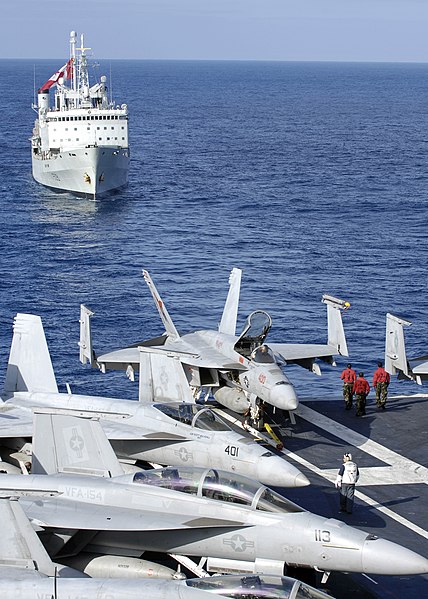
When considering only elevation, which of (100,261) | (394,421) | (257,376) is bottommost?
(100,261)

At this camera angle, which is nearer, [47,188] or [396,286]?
[396,286]

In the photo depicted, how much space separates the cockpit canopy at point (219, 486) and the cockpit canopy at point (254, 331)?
10014 mm

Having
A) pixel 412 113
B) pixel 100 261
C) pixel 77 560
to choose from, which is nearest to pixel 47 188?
pixel 100 261

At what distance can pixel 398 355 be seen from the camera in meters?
28.5

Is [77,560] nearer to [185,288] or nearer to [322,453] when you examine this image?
[322,453]

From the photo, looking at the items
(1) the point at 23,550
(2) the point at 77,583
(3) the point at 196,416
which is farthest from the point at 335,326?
(2) the point at 77,583

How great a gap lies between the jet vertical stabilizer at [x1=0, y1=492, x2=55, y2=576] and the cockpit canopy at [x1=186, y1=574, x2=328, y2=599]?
106 inches

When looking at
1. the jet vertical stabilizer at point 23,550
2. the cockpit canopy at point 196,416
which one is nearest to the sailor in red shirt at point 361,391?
the cockpit canopy at point 196,416

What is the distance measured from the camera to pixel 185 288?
5984 centimetres

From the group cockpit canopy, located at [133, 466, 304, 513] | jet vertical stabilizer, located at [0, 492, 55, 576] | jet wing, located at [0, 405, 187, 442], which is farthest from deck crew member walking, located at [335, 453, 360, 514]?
jet vertical stabilizer, located at [0, 492, 55, 576]

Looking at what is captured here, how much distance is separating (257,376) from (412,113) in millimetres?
162856

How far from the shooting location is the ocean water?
51750 millimetres

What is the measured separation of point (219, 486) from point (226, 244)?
53629mm

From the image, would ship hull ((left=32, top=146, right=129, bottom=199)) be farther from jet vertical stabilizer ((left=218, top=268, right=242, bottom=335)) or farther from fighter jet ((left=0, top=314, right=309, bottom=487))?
fighter jet ((left=0, top=314, right=309, bottom=487))
